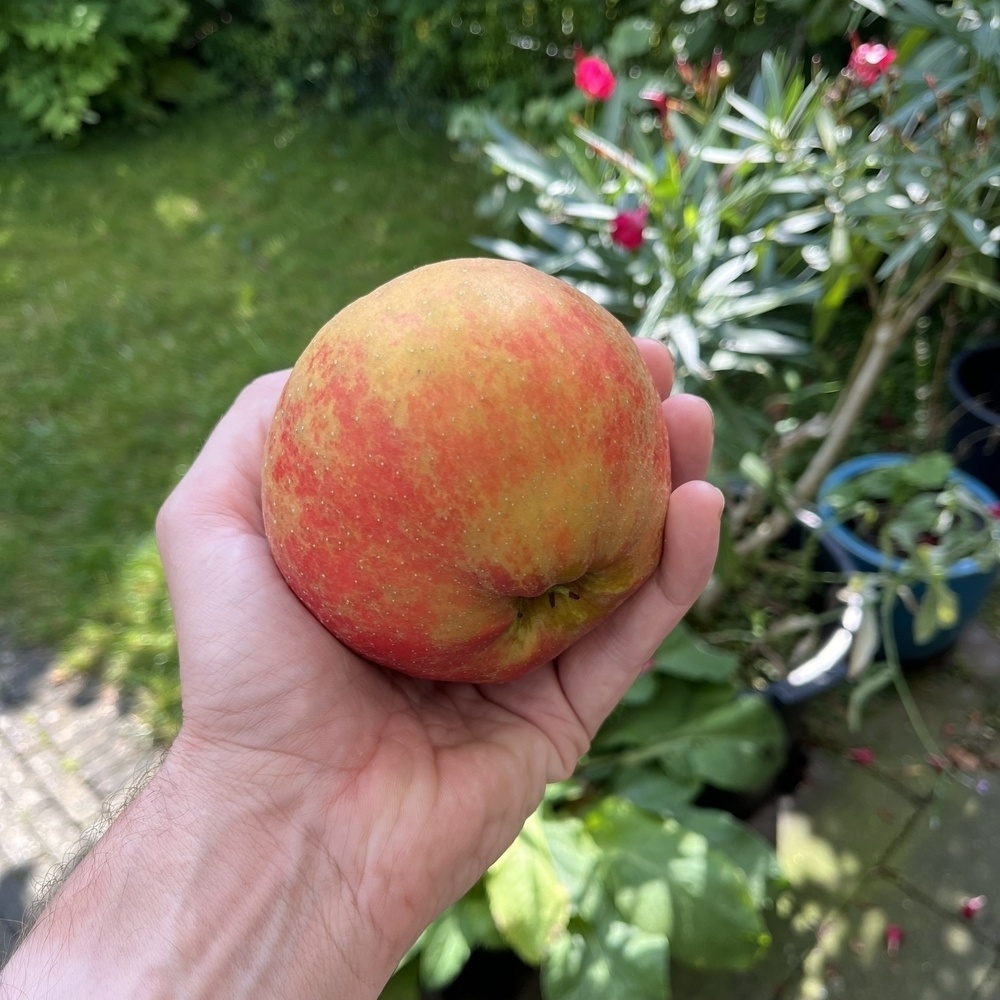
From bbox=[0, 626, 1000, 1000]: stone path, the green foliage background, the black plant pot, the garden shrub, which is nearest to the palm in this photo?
bbox=[0, 626, 1000, 1000]: stone path

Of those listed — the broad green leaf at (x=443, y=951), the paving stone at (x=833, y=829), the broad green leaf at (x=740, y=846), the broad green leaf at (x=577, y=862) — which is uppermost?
the broad green leaf at (x=443, y=951)

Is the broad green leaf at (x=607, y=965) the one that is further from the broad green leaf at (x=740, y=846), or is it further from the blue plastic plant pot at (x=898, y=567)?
the blue plastic plant pot at (x=898, y=567)

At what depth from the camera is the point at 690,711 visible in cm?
210

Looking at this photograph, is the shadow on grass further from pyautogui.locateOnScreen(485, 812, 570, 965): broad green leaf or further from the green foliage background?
the green foliage background

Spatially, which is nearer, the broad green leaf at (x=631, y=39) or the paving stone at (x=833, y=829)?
the paving stone at (x=833, y=829)

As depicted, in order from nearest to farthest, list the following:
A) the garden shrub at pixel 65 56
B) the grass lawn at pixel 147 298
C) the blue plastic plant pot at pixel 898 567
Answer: the blue plastic plant pot at pixel 898 567
the grass lawn at pixel 147 298
the garden shrub at pixel 65 56

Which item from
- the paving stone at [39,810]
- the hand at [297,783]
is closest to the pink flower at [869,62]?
the hand at [297,783]

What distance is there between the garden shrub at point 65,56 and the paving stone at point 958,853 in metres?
6.78

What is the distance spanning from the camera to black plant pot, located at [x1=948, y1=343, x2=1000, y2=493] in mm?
2756

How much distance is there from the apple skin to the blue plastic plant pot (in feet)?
4.16

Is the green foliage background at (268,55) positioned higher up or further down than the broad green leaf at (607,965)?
higher up

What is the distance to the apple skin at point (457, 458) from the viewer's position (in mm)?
1004

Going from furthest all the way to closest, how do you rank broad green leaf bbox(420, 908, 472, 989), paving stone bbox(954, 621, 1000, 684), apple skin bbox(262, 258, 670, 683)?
1. paving stone bbox(954, 621, 1000, 684)
2. broad green leaf bbox(420, 908, 472, 989)
3. apple skin bbox(262, 258, 670, 683)

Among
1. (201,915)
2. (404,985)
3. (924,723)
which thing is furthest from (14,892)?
(924,723)
